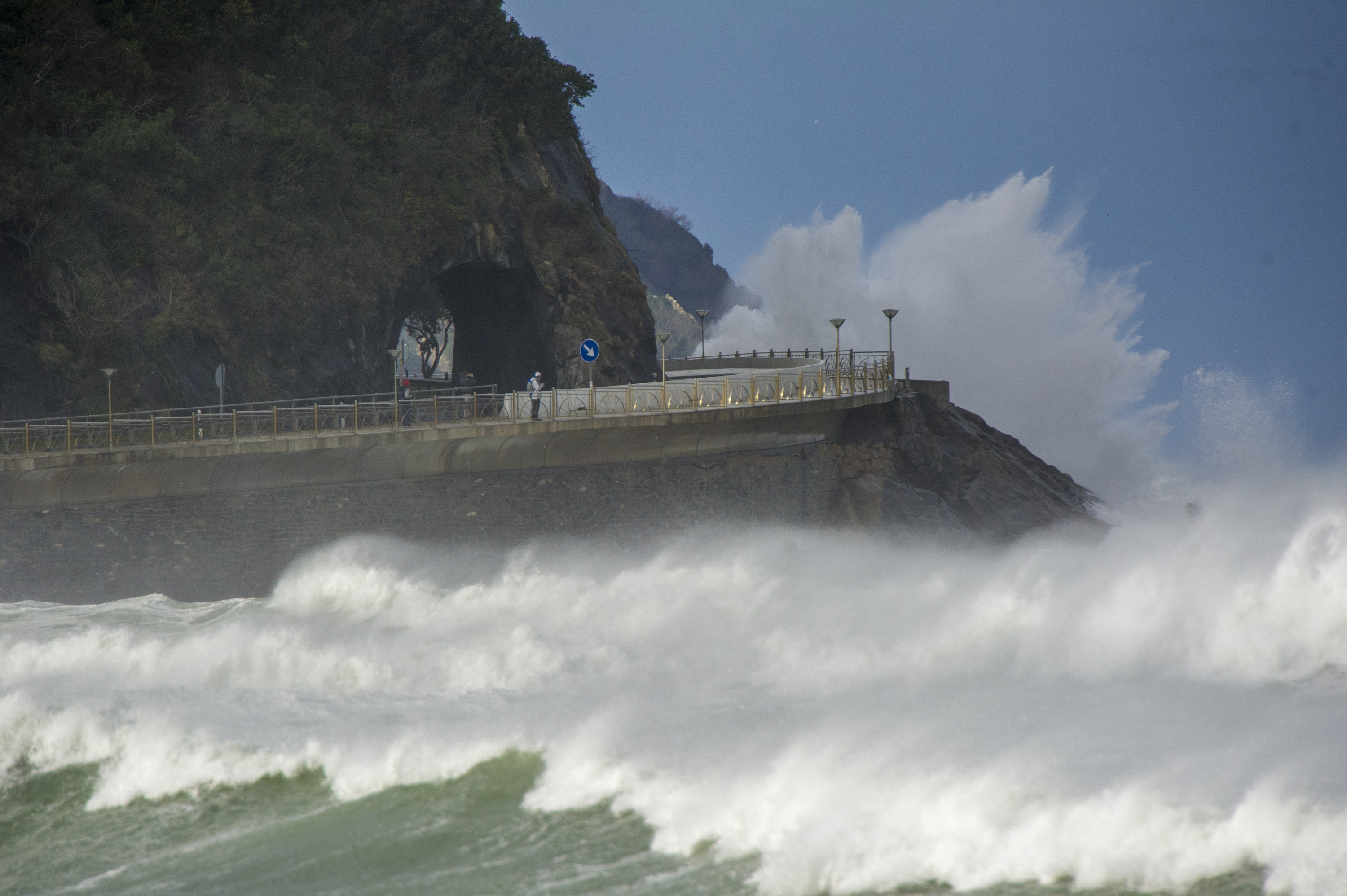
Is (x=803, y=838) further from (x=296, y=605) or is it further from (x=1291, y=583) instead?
(x=296, y=605)

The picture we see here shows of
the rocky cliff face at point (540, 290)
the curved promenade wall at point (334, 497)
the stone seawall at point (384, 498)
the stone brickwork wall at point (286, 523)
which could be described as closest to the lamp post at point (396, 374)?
the curved promenade wall at point (334, 497)

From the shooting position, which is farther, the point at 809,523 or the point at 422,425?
the point at 809,523

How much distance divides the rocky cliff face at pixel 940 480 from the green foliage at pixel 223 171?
14615mm

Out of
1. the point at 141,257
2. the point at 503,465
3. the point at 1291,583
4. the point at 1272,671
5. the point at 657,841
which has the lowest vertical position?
the point at 657,841

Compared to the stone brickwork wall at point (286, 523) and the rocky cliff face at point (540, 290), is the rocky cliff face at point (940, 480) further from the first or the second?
the rocky cliff face at point (540, 290)

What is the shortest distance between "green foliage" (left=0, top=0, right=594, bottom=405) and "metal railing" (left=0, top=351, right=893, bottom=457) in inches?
132

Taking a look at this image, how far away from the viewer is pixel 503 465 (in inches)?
849

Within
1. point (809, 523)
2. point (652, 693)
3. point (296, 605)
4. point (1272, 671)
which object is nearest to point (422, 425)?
point (296, 605)

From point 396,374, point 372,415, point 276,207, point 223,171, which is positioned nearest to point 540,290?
point 276,207

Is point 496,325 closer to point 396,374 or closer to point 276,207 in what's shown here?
point 276,207

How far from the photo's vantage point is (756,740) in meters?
10.4

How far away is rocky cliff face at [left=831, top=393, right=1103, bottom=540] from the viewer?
2755 cm

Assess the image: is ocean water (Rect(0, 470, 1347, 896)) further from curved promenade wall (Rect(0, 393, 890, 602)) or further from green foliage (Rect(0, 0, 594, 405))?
green foliage (Rect(0, 0, 594, 405))

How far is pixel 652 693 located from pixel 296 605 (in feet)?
31.4
